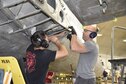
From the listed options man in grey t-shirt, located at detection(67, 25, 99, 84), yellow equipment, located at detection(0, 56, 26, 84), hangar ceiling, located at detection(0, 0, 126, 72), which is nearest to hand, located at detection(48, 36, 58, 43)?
hangar ceiling, located at detection(0, 0, 126, 72)

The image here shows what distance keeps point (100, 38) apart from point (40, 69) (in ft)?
48.2

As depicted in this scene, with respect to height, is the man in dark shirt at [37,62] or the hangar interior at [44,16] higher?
the hangar interior at [44,16]

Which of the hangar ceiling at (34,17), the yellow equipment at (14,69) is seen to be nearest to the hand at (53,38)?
the hangar ceiling at (34,17)

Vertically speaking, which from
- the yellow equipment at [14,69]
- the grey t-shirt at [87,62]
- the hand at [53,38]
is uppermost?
the hand at [53,38]

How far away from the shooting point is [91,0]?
281 cm

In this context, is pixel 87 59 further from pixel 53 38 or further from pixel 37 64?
pixel 37 64

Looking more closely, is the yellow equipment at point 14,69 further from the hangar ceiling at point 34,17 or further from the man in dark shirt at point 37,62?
the man in dark shirt at point 37,62

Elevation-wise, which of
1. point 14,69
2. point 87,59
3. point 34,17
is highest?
point 34,17

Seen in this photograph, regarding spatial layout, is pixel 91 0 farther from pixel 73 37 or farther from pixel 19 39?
pixel 19 39

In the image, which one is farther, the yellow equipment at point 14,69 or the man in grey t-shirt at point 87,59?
the man in grey t-shirt at point 87,59

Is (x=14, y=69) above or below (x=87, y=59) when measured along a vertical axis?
below

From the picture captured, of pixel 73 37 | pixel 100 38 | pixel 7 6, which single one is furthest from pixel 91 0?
pixel 100 38

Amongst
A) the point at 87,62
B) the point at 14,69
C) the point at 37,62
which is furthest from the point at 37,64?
the point at 87,62

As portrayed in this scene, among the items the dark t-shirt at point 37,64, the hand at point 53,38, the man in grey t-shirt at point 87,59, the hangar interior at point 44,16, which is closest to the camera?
the hangar interior at point 44,16
